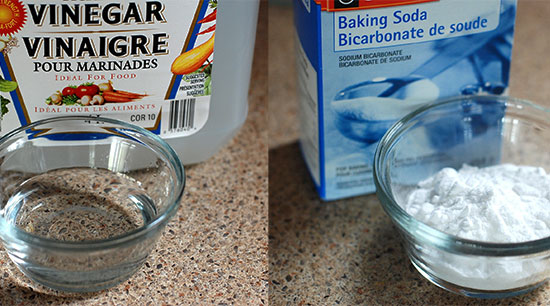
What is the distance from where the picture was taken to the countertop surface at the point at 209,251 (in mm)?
584

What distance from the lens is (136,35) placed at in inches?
22.4

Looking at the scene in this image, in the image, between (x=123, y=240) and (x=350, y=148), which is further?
(x=350, y=148)

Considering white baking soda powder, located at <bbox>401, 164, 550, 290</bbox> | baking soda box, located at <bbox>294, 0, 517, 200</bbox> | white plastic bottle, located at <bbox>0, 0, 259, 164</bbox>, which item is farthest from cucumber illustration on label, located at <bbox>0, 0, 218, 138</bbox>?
white baking soda powder, located at <bbox>401, 164, 550, 290</bbox>

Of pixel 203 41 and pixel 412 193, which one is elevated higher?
pixel 203 41

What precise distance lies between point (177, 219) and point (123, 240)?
0.46 ft

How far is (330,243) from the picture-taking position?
0.67 metres

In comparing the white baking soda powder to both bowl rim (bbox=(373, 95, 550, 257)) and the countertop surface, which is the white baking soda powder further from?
the countertop surface

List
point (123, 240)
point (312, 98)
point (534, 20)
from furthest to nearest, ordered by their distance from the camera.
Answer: point (534, 20) → point (312, 98) → point (123, 240)

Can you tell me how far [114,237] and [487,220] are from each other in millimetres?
302

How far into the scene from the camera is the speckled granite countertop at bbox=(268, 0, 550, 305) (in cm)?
61

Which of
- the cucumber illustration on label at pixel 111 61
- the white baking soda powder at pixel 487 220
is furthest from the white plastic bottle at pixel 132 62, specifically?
the white baking soda powder at pixel 487 220

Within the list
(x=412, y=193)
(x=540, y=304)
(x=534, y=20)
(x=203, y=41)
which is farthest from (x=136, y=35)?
(x=534, y=20)

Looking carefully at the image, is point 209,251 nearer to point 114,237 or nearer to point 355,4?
point 114,237

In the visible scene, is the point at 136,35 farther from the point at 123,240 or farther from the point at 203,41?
the point at 123,240
